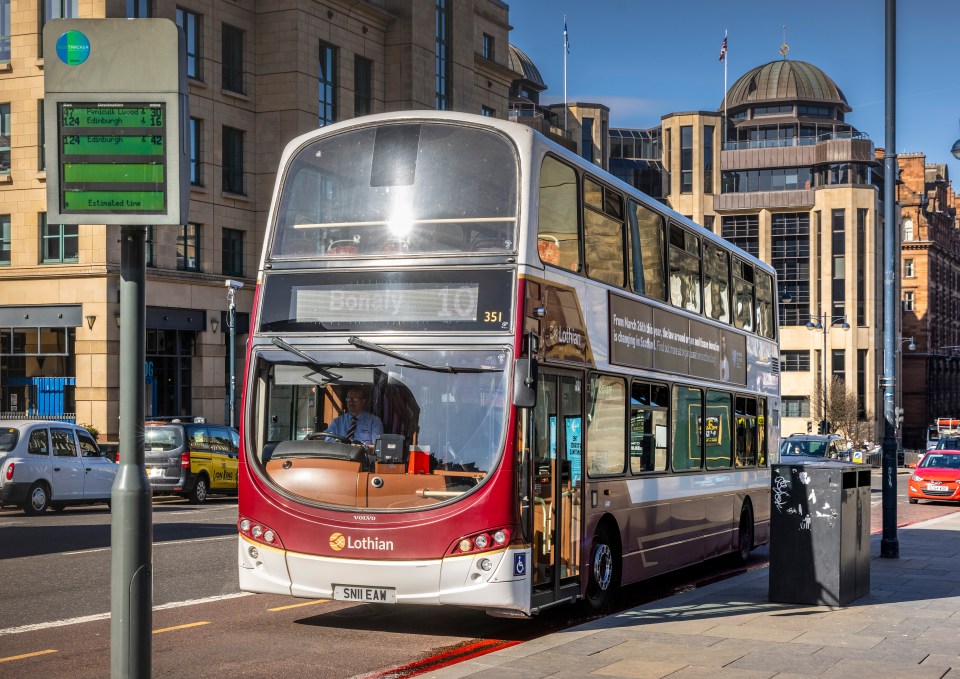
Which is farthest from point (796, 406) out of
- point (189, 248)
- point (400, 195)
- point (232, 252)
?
point (400, 195)

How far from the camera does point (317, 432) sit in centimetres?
1079

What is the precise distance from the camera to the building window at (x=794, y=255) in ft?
359

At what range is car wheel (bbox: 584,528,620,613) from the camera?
12.1 metres

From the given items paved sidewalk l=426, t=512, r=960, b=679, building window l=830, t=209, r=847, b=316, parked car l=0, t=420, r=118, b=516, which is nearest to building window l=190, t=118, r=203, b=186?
parked car l=0, t=420, r=118, b=516

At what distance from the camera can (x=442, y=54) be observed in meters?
56.6

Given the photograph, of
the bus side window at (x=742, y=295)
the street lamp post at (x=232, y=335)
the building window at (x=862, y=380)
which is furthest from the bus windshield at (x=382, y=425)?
the building window at (x=862, y=380)

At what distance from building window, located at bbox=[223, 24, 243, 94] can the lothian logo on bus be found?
38.1 m

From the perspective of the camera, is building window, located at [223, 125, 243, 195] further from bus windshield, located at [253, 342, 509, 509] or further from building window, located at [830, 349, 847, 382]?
building window, located at [830, 349, 847, 382]

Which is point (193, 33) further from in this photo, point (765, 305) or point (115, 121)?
point (115, 121)

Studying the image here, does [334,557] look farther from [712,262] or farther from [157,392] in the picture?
[157,392]

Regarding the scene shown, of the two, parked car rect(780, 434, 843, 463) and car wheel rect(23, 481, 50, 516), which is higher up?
parked car rect(780, 434, 843, 463)

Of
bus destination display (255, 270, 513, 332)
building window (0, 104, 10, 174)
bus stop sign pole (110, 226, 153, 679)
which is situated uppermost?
building window (0, 104, 10, 174)

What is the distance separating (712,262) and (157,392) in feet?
99.9

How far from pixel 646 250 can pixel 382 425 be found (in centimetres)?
458
